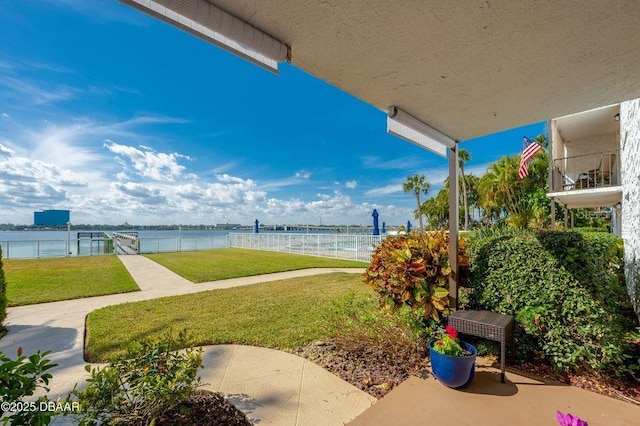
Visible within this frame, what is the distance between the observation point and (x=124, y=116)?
15.4 meters

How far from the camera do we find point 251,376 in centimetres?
284

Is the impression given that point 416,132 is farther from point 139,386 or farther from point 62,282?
point 62,282

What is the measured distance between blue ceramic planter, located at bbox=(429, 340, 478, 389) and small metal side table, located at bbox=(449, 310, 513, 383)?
0.89ft

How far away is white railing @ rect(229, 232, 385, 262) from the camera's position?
12172 mm

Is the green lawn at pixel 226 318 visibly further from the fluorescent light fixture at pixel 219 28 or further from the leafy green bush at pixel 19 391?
the fluorescent light fixture at pixel 219 28

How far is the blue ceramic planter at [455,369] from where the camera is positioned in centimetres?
249

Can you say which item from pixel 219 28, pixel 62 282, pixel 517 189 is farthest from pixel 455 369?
pixel 517 189

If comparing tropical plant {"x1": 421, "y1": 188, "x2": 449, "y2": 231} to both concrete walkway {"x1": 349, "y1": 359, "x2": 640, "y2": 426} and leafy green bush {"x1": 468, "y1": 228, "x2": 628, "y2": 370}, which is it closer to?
leafy green bush {"x1": 468, "y1": 228, "x2": 628, "y2": 370}

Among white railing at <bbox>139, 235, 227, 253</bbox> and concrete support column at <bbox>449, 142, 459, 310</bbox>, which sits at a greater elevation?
concrete support column at <bbox>449, 142, 459, 310</bbox>

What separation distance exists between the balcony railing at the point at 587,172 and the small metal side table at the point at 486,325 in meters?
8.73

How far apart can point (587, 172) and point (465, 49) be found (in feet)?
39.2

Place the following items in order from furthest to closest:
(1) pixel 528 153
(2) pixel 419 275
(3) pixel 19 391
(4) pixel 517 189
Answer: (4) pixel 517 189 < (1) pixel 528 153 < (2) pixel 419 275 < (3) pixel 19 391

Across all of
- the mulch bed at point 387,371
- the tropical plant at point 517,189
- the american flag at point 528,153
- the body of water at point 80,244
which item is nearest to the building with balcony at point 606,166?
the american flag at point 528,153

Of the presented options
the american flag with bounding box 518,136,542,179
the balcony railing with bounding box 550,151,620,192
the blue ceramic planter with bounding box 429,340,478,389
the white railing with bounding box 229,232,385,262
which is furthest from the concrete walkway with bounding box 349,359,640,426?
the american flag with bounding box 518,136,542,179
